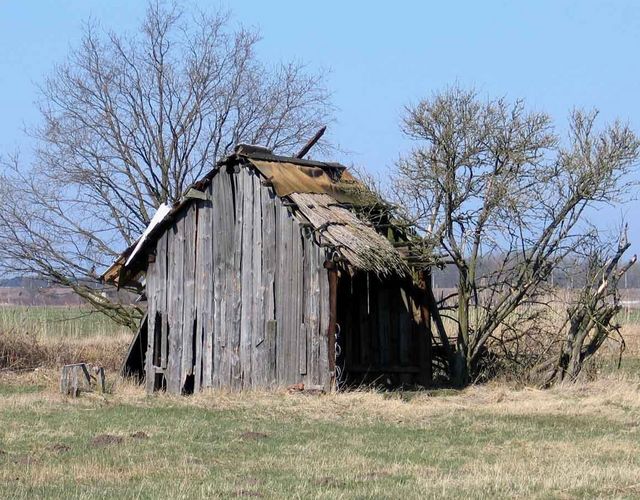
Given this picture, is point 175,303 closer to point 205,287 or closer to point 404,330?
point 205,287

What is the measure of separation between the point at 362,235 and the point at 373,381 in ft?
9.16

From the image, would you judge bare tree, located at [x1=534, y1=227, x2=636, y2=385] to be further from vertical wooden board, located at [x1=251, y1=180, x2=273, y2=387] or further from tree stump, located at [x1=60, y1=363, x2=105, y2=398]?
tree stump, located at [x1=60, y1=363, x2=105, y2=398]

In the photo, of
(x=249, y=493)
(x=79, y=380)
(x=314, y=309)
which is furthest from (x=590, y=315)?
A: (x=249, y=493)

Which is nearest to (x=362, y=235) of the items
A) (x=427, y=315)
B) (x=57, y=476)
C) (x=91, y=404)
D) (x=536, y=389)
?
(x=427, y=315)

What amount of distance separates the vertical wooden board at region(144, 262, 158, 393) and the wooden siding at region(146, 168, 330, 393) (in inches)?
0.8

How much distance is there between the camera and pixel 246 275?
19516mm

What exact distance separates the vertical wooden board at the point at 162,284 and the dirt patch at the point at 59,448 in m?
8.53

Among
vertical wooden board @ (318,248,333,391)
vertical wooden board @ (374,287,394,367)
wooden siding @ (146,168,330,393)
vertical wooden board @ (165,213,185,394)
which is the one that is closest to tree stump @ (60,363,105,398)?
vertical wooden board @ (165,213,185,394)

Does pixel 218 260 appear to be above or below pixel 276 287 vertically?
above

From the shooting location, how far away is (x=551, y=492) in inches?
369

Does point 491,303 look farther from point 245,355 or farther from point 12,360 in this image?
point 12,360

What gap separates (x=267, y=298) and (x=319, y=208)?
1895mm

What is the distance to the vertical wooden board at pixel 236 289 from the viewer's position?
19375 millimetres

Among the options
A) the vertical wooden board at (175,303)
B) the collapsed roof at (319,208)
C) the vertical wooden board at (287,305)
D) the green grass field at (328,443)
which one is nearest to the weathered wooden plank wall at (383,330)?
the collapsed roof at (319,208)
